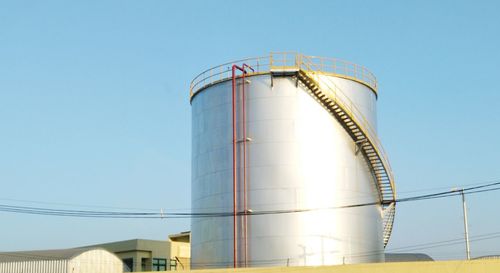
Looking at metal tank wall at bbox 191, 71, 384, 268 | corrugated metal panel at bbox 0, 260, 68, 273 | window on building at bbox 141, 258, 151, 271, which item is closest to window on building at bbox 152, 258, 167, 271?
window on building at bbox 141, 258, 151, 271

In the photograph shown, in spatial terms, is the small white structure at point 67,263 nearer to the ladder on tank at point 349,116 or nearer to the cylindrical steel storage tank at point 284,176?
the cylindrical steel storage tank at point 284,176

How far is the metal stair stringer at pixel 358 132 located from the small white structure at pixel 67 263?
47.0 feet

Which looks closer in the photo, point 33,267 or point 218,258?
point 218,258

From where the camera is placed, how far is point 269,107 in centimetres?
3334

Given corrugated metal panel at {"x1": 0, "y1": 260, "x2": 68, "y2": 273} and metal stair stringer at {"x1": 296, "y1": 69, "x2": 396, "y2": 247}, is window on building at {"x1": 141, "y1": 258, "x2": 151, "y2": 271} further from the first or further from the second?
metal stair stringer at {"x1": 296, "y1": 69, "x2": 396, "y2": 247}

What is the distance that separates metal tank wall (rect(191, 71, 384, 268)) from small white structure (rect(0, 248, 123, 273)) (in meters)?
5.51

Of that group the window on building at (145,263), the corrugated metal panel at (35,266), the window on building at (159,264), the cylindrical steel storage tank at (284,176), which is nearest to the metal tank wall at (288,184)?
the cylindrical steel storage tank at (284,176)

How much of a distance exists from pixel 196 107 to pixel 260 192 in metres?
6.70

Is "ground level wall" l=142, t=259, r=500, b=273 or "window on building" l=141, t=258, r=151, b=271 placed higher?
"window on building" l=141, t=258, r=151, b=271

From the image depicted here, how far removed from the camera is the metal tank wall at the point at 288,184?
3183 centimetres

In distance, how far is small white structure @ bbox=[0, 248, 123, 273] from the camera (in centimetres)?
3559

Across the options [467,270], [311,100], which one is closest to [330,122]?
[311,100]

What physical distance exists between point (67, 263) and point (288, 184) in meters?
12.3

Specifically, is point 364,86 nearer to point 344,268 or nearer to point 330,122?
point 330,122
